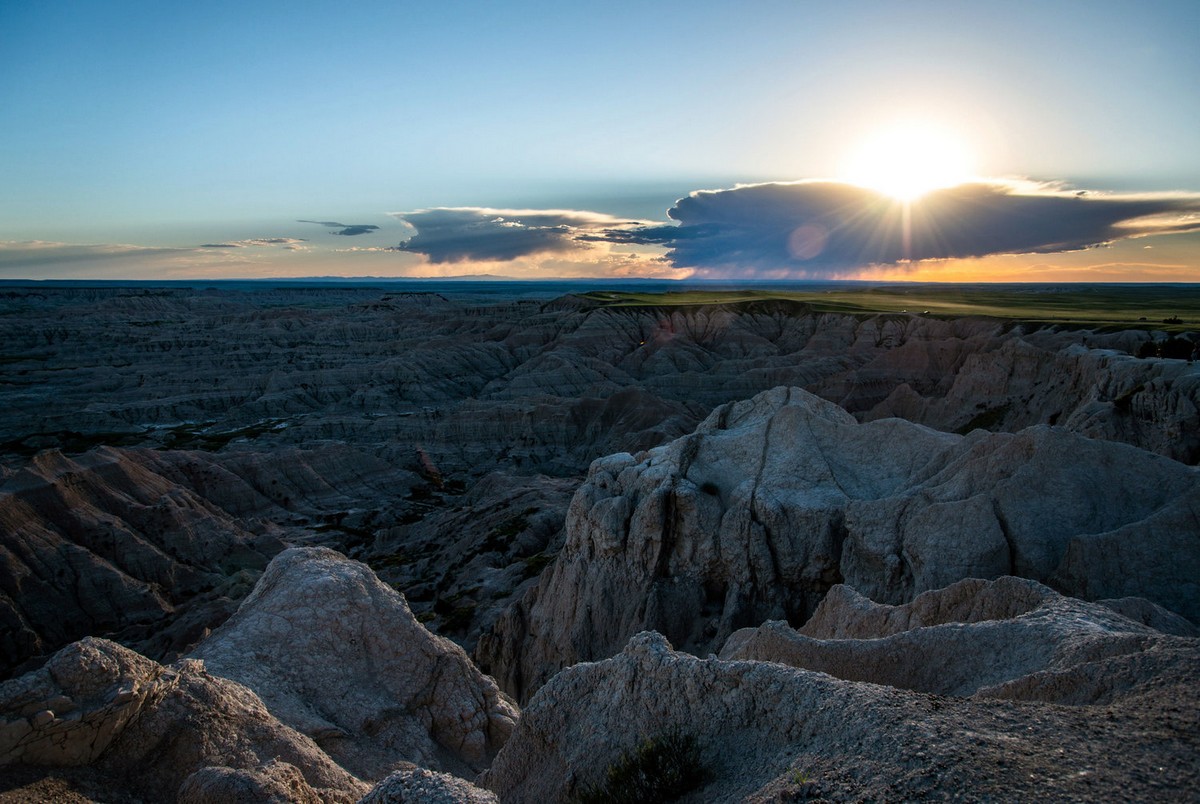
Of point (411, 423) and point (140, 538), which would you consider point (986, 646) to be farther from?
point (411, 423)

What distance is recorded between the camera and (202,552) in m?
44.2

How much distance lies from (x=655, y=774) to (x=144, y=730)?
670cm

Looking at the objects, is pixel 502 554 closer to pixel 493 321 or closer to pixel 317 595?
pixel 317 595

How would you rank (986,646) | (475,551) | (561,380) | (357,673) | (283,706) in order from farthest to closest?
1. (561,380)
2. (475,551)
3. (357,673)
4. (283,706)
5. (986,646)

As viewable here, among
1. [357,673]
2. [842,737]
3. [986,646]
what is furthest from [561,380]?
[842,737]

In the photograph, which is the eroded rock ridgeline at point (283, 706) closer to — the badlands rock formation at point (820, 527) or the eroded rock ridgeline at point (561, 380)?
the badlands rock formation at point (820, 527)

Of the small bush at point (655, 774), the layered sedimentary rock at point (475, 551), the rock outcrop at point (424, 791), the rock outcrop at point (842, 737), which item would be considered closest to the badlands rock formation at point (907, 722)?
the rock outcrop at point (842, 737)

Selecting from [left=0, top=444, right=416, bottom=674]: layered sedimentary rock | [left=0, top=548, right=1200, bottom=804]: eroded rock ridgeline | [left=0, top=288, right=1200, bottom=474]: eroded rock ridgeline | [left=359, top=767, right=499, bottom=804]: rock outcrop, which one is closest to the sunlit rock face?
[left=0, top=444, right=416, bottom=674]: layered sedimentary rock

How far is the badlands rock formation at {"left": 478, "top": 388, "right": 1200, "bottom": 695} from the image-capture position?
17.7 m

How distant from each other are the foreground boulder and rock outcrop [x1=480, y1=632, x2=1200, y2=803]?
10.5 feet

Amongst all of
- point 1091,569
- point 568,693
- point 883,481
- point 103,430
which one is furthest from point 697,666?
point 103,430

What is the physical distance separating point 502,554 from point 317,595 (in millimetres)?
25021

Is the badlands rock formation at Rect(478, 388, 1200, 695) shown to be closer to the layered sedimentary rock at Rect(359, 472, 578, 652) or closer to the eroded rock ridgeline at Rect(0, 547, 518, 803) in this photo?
the layered sedimentary rock at Rect(359, 472, 578, 652)

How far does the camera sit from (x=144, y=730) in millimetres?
9633
